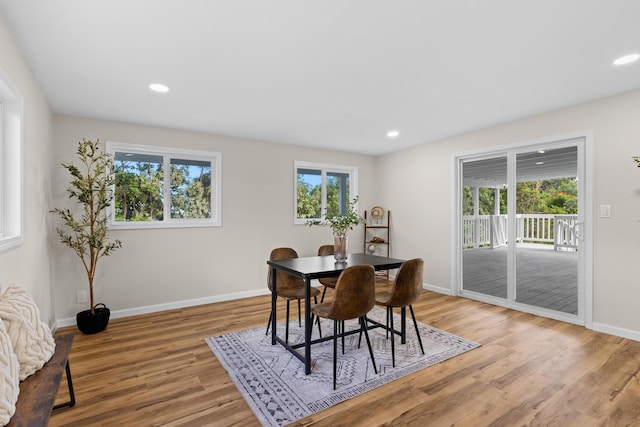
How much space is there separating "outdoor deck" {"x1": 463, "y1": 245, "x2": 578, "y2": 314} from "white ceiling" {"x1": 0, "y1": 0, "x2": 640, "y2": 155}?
1741mm

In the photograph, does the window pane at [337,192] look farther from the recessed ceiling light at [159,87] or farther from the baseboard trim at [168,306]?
the recessed ceiling light at [159,87]

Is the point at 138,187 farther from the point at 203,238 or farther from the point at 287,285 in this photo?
the point at 287,285

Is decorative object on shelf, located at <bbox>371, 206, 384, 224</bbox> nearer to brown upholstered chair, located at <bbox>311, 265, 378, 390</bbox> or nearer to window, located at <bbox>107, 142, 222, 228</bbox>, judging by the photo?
window, located at <bbox>107, 142, 222, 228</bbox>

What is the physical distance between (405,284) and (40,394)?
2.34 m

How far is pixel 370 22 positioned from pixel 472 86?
4.75 ft

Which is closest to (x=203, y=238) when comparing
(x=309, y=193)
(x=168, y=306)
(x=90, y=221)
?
(x=168, y=306)

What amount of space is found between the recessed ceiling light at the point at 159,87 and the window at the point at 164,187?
1.33m

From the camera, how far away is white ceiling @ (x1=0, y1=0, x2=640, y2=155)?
1.85 meters

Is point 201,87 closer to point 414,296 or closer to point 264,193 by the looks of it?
point 264,193

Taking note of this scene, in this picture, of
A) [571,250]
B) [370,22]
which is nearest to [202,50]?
[370,22]

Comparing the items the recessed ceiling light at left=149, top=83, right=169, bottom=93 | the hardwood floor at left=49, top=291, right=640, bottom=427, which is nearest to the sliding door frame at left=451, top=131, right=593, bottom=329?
the hardwood floor at left=49, top=291, right=640, bottom=427

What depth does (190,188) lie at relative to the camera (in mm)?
4453

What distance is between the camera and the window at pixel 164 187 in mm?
3979

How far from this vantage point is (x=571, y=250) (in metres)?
3.63
